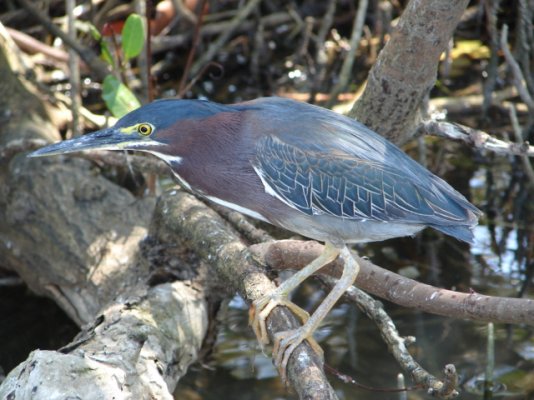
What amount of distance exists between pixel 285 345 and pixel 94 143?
1.10m

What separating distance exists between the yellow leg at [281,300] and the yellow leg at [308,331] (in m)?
0.10

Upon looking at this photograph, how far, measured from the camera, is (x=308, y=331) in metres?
3.11

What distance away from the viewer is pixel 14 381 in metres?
2.57

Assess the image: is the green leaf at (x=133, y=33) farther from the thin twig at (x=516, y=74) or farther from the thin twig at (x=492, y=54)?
the thin twig at (x=492, y=54)

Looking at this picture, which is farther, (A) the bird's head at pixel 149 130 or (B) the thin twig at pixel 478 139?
(B) the thin twig at pixel 478 139

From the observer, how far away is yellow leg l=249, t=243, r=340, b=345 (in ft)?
10.6

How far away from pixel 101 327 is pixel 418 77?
71.6 inches

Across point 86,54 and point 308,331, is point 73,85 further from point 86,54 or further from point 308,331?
point 308,331

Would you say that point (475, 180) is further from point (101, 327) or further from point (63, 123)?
point (101, 327)

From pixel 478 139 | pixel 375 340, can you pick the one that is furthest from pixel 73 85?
pixel 478 139

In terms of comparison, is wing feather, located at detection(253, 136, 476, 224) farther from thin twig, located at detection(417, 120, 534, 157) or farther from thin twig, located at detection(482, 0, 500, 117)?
thin twig, located at detection(482, 0, 500, 117)

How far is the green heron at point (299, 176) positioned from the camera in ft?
10.7

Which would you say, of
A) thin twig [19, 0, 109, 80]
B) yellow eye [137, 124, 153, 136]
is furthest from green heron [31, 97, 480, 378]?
thin twig [19, 0, 109, 80]

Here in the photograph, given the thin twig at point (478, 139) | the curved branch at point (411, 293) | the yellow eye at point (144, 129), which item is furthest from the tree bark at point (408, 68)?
the yellow eye at point (144, 129)
